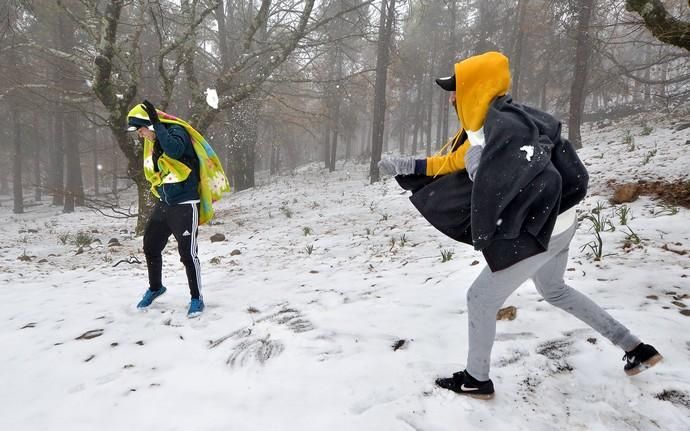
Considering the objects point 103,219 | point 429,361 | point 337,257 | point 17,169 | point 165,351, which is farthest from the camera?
point 17,169

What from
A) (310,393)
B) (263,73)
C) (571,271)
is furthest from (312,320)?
(263,73)

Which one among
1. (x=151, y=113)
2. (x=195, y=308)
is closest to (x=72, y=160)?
(x=151, y=113)

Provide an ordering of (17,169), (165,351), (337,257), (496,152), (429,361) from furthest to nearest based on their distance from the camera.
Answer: (17,169) < (337,257) < (165,351) < (429,361) < (496,152)

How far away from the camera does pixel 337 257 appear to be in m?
5.60

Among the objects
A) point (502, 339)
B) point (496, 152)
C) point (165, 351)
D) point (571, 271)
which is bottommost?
point (165, 351)

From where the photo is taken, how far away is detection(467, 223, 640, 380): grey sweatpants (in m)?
1.89

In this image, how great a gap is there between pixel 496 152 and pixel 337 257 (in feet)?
13.3

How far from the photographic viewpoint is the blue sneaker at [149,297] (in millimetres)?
3742

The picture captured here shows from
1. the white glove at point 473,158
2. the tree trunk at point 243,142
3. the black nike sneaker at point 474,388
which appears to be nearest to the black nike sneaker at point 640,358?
the black nike sneaker at point 474,388

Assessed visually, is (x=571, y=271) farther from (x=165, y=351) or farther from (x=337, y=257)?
(x=165, y=351)

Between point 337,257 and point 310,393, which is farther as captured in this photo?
point 337,257

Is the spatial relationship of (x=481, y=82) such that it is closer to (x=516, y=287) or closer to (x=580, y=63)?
(x=516, y=287)

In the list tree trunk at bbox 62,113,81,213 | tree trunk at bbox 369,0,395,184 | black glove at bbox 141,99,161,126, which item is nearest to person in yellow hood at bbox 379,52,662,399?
black glove at bbox 141,99,161,126

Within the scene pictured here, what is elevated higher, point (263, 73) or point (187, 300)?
point (263, 73)
